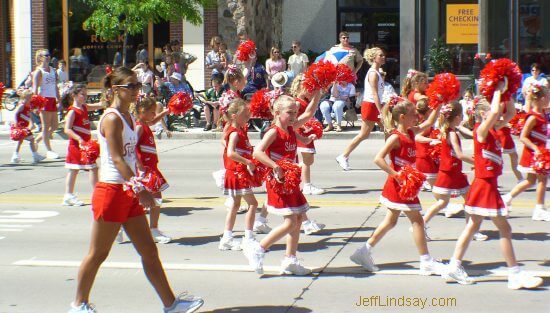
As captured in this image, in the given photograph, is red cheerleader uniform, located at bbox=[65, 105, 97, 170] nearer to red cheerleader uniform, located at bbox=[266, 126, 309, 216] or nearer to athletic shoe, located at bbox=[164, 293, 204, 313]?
red cheerleader uniform, located at bbox=[266, 126, 309, 216]

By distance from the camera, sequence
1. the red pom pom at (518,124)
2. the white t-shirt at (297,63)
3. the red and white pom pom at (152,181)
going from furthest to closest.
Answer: the white t-shirt at (297,63), the red pom pom at (518,124), the red and white pom pom at (152,181)

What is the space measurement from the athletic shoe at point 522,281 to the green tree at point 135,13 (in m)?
17.4

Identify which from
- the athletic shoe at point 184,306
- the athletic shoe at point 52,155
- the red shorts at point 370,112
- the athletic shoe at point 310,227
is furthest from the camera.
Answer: the athletic shoe at point 52,155

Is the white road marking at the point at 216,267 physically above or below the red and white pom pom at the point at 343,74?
below

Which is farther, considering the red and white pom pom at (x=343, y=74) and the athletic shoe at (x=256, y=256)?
the red and white pom pom at (x=343, y=74)

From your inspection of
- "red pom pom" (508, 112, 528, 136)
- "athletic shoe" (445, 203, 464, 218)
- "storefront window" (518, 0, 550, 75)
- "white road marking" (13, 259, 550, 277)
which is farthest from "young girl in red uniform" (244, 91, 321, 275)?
"storefront window" (518, 0, 550, 75)

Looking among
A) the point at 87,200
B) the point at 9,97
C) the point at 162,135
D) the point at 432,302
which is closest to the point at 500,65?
the point at 432,302

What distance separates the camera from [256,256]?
320 inches

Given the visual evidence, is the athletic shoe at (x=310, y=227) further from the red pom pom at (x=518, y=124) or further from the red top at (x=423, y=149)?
the red pom pom at (x=518, y=124)

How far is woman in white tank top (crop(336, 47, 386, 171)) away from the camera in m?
13.9

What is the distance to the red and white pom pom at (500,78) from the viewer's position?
25.3 ft

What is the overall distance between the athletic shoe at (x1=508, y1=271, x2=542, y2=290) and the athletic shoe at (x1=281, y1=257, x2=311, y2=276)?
1749 millimetres

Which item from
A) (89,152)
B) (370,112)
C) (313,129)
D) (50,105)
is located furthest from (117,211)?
(50,105)

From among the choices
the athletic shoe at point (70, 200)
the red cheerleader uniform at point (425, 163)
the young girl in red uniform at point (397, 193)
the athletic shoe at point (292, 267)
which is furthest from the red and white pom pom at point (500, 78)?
the athletic shoe at point (70, 200)
